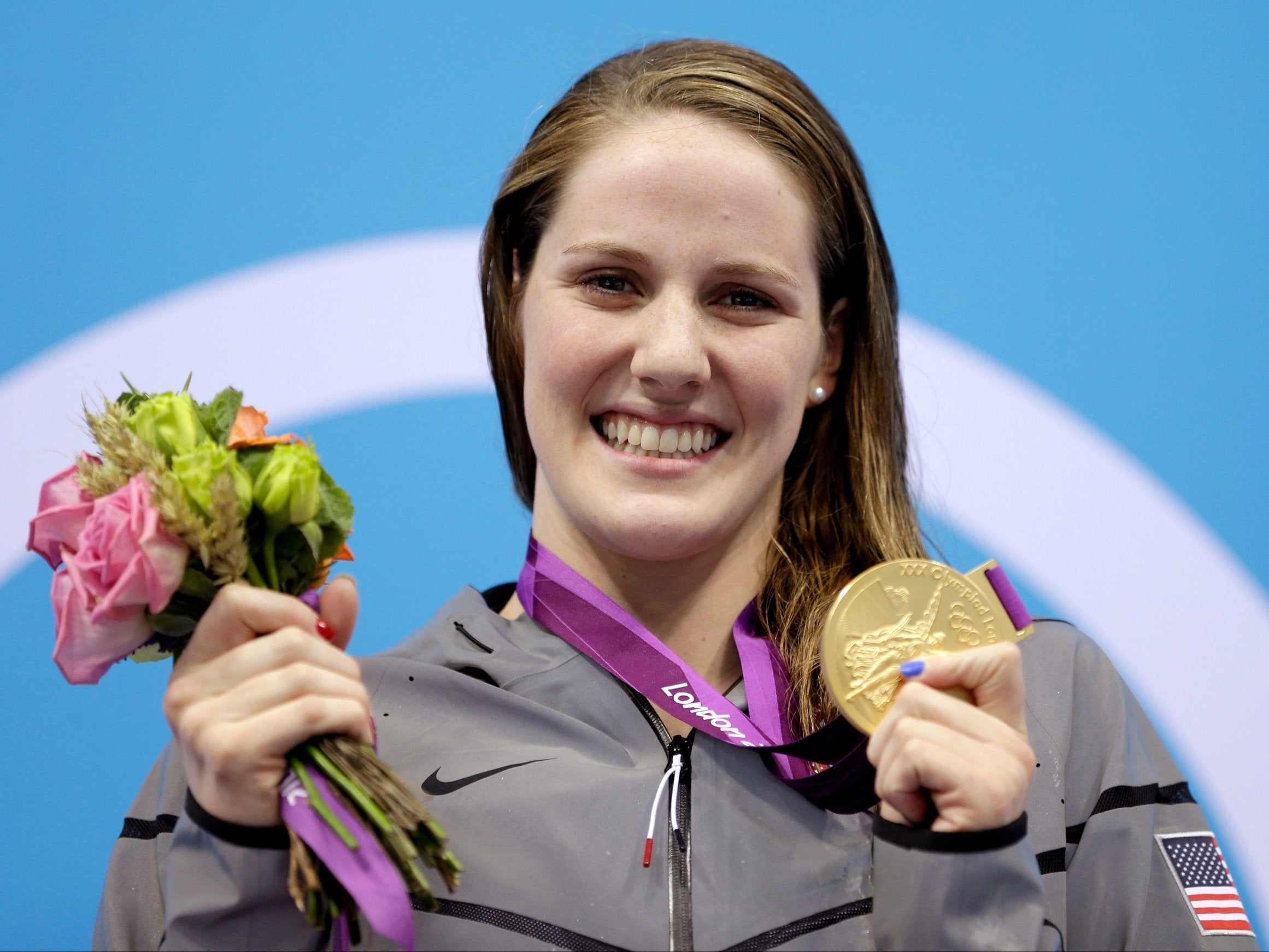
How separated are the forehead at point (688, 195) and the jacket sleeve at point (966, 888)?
2.29 ft

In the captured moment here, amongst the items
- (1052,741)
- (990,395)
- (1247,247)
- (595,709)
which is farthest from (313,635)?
(1247,247)

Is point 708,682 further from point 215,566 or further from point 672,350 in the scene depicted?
point 215,566

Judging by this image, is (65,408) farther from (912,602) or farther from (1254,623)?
(1254,623)

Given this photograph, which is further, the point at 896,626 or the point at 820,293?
the point at 820,293

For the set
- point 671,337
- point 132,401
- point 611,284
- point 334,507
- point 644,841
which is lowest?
point 644,841

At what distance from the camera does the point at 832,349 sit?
70.7 inches

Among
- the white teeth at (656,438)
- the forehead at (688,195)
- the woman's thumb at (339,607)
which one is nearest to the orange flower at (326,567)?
the woman's thumb at (339,607)

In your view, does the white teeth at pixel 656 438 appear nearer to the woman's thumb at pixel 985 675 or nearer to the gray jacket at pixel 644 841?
the gray jacket at pixel 644 841

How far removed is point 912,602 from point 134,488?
772 millimetres

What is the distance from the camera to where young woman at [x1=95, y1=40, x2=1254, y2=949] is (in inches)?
48.2

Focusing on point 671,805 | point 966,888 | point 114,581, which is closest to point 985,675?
point 966,888

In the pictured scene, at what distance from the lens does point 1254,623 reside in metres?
2.12

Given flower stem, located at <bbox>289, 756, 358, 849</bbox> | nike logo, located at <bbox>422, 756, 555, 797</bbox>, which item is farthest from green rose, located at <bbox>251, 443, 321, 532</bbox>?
nike logo, located at <bbox>422, 756, 555, 797</bbox>

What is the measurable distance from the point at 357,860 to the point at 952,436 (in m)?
1.41
